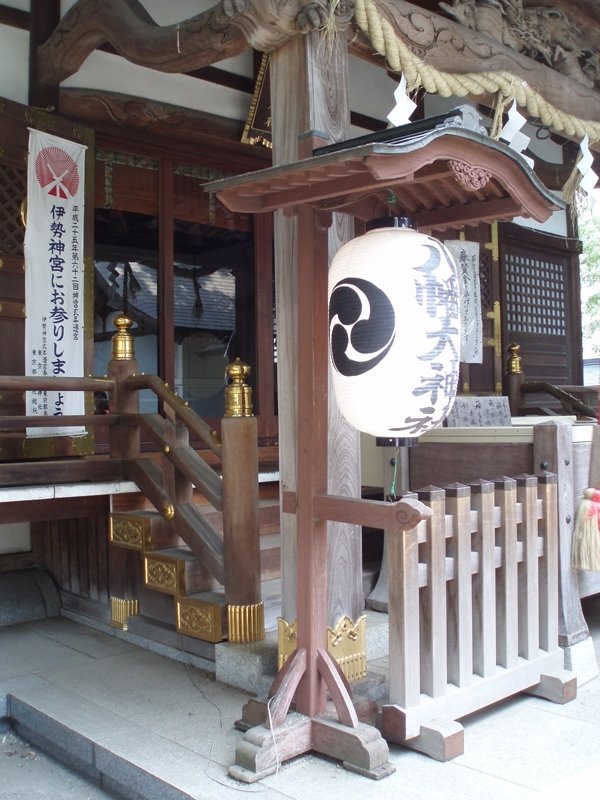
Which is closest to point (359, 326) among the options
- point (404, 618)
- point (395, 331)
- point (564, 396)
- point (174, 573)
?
point (395, 331)

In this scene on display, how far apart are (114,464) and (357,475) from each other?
2187 millimetres

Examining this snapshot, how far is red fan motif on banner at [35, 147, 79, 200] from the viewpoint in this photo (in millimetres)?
5887

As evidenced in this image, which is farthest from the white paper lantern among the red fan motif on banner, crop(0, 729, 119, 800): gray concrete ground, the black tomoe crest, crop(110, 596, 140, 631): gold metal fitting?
the red fan motif on banner

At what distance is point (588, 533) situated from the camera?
4.31 metres

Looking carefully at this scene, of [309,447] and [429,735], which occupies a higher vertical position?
[309,447]

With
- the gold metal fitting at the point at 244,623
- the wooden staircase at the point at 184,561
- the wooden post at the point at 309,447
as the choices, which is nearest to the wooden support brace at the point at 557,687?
the wooden post at the point at 309,447

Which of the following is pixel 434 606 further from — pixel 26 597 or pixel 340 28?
pixel 26 597

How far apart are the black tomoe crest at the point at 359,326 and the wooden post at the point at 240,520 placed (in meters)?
1.24

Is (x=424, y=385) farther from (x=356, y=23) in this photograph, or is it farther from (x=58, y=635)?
(x=58, y=635)

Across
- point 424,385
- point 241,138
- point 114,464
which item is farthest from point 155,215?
point 424,385

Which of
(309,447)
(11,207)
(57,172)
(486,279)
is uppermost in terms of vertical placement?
(57,172)

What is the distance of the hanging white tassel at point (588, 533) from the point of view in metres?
4.27

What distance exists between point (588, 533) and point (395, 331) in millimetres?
2031

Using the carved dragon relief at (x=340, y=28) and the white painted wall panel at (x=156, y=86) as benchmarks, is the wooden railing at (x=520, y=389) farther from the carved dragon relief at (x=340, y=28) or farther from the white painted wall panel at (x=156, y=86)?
the white painted wall panel at (x=156, y=86)
